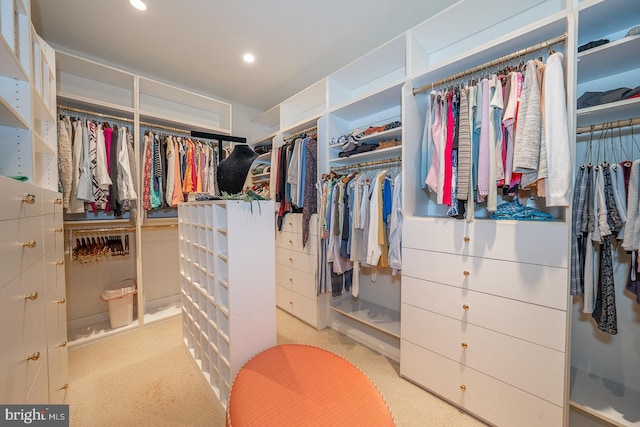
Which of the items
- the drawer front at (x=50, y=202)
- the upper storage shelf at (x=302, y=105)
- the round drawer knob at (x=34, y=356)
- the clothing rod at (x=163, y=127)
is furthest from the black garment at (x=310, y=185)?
the round drawer knob at (x=34, y=356)

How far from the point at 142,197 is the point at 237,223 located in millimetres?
1790

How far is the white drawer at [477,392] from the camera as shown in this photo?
1.18 meters

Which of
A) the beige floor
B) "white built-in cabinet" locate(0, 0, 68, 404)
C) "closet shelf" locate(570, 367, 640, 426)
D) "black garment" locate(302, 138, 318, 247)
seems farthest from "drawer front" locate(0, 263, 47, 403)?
"closet shelf" locate(570, 367, 640, 426)

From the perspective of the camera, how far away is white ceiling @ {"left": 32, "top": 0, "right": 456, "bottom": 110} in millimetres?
1750

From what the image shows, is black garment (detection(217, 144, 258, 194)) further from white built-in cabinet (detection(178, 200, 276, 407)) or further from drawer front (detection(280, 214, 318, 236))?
drawer front (detection(280, 214, 318, 236))

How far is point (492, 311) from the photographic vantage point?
4.28 ft

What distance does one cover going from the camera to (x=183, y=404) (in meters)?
1.48

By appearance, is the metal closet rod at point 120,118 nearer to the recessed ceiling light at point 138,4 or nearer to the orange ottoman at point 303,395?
the recessed ceiling light at point 138,4

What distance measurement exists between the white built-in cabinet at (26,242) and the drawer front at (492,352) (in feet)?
6.09

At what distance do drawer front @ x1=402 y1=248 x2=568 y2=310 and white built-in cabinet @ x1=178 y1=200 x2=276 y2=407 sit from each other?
100 centimetres

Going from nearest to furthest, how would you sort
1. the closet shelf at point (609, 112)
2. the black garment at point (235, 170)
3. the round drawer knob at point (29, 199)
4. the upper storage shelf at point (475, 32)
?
the round drawer knob at point (29, 199)
the closet shelf at point (609, 112)
the upper storage shelf at point (475, 32)
the black garment at point (235, 170)

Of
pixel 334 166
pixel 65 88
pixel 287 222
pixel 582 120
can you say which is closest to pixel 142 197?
pixel 65 88

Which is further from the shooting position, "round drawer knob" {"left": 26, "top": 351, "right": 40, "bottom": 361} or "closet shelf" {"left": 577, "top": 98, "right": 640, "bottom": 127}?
"closet shelf" {"left": 577, "top": 98, "right": 640, "bottom": 127}

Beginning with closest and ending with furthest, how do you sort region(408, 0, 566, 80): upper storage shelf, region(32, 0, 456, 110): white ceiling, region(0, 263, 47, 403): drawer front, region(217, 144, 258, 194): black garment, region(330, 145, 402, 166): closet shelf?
region(0, 263, 47, 403): drawer front, region(408, 0, 566, 80): upper storage shelf, region(217, 144, 258, 194): black garment, region(32, 0, 456, 110): white ceiling, region(330, 145, 402, 166): closet shelf
